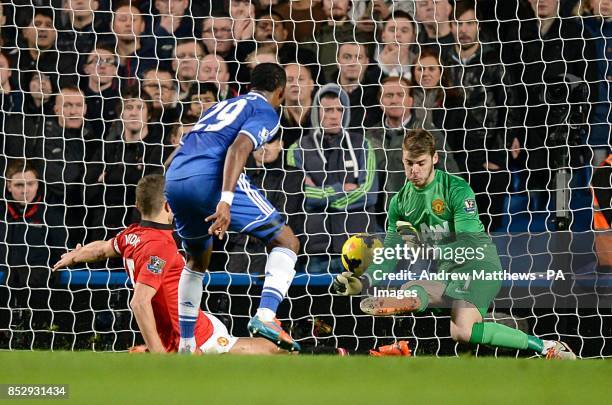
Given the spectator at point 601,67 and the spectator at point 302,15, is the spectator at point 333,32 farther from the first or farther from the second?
the spectator at point 601,67

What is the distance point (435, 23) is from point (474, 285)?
1722mm

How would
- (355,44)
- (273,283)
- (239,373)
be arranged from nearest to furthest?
(239,373)
(273,283)
(355,44)

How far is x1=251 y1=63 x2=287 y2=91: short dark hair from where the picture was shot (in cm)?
616

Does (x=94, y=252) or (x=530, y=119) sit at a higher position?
(x=530, y=119)

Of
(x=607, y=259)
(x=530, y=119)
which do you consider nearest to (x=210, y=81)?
(x=530, y=119)

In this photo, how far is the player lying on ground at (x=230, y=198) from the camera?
597 centimetres

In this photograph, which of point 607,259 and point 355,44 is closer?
point 607,259

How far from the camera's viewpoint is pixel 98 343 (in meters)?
6.79

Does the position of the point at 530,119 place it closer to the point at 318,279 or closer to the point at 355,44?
the point at 355,44

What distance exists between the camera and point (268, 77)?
6.18m

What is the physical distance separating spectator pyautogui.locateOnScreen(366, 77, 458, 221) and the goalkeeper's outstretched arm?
5.20 feet

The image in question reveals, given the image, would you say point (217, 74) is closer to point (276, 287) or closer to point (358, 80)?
point (358, 80)

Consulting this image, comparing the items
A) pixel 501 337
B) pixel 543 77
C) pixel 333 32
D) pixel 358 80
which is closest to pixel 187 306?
pixel 501 337

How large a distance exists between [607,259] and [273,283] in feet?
6.01
